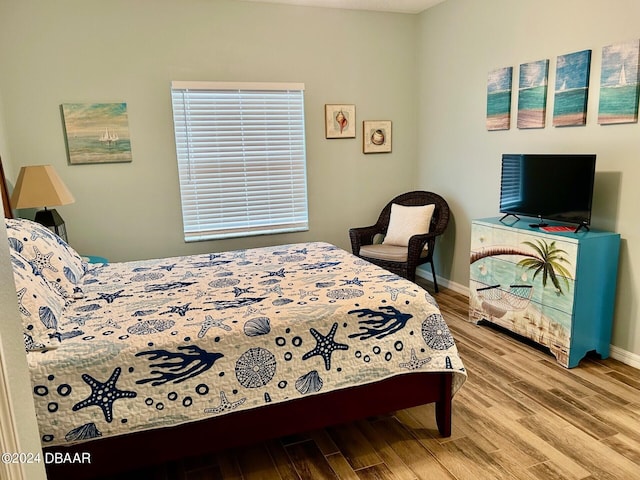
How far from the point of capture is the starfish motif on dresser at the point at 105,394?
5.59ft

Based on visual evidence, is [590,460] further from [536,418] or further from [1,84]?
[1,84]

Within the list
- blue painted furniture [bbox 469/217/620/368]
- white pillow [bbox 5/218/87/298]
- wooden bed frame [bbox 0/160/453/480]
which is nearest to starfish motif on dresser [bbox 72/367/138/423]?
wooden bed frame [bbox 0/160/453/480]

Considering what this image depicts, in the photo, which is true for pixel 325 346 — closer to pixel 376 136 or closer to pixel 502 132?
pixel 502 132

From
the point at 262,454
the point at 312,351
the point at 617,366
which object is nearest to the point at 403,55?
the point at 617,366

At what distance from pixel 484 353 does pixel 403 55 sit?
309cm

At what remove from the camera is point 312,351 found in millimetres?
2004

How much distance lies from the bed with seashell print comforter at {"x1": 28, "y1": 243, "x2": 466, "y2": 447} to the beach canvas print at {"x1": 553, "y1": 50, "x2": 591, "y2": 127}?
1.82 m

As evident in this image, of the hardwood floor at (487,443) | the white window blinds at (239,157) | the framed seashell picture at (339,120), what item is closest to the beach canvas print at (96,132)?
the white window blinds at (239,157)

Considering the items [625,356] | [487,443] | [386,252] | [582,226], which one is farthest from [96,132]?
[625,356]

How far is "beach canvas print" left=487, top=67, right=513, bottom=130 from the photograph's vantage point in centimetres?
368

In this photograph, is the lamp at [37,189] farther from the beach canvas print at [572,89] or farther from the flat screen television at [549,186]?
the beach canvas print at [572,89]

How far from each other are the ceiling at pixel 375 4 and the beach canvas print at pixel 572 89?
1.64m

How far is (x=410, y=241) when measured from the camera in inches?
159

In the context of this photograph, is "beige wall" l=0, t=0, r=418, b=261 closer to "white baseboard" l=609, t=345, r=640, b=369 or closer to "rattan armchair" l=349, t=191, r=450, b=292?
"rattan armchair" l=349, t=191, r=450, b=292
